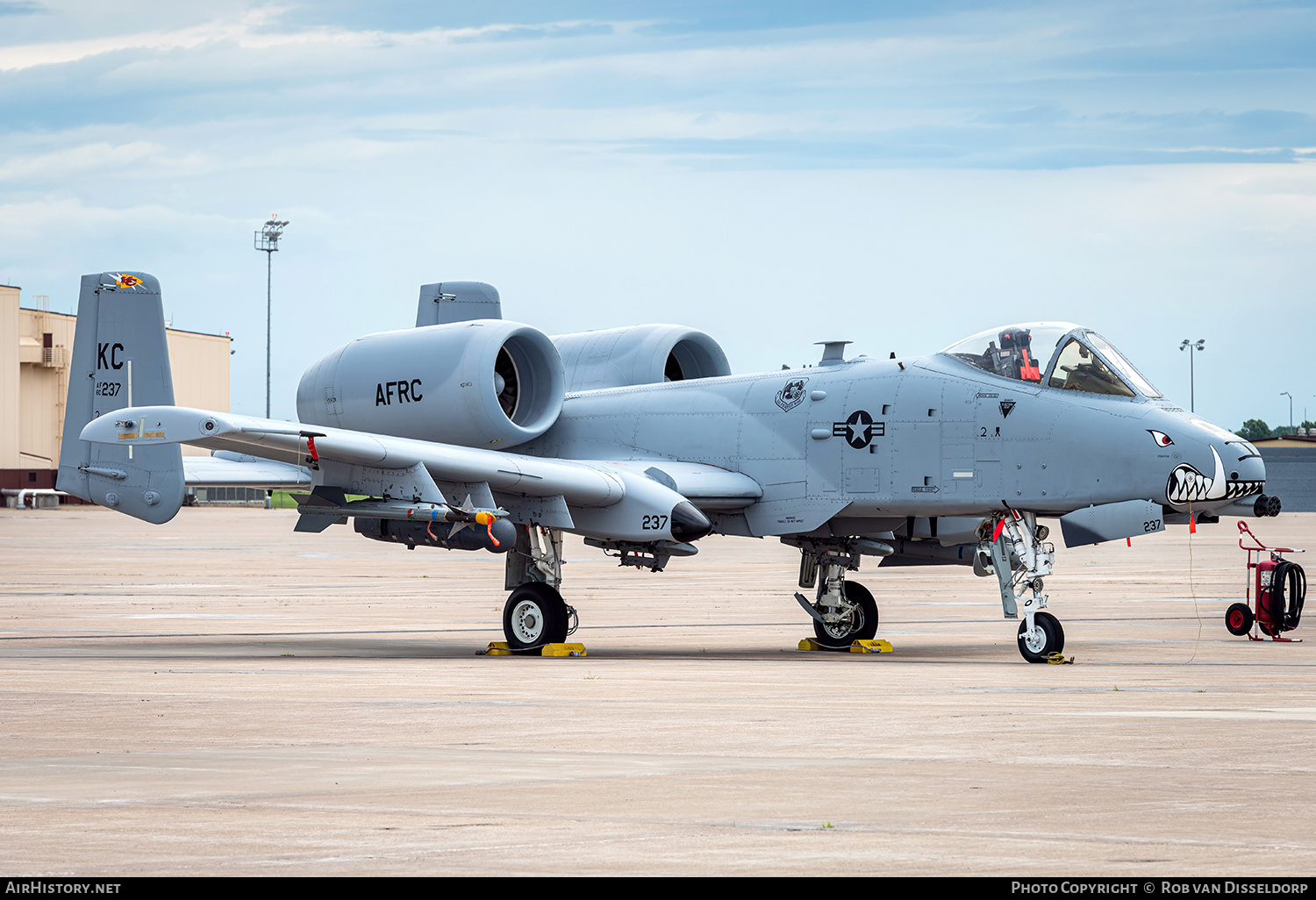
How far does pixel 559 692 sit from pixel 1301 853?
7.61 meters

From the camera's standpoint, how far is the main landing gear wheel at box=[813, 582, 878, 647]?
19.7m

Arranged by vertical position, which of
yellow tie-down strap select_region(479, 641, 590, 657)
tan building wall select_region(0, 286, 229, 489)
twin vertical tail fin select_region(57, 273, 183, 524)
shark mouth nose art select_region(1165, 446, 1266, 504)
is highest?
tan building wall select_region(0, 286, 229, 489)

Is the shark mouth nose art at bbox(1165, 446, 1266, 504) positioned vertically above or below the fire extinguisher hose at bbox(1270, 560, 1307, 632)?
above

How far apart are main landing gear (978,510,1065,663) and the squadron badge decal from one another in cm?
279

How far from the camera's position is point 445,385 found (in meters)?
19.7

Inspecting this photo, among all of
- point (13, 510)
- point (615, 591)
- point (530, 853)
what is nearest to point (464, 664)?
point (530, 853)

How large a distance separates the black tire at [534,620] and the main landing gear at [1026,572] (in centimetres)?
471

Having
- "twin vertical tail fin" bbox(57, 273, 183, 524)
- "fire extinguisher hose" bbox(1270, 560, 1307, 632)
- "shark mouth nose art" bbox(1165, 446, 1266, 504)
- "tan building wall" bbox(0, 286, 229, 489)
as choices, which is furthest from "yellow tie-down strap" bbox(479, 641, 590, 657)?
"tan building wall" bbox(0, 286, 229, 489)

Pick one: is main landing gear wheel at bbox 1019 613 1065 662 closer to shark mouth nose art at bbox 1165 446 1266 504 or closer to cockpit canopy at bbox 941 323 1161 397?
shark mouth nose art at bbox 1165 446 1266 504

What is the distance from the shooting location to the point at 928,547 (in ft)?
64.5

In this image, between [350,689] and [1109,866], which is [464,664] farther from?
[1109,866]

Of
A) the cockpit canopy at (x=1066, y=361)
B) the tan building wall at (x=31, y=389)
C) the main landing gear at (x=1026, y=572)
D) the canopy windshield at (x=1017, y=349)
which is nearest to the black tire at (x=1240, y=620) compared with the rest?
the main landing gear at (x=1026, y=572)

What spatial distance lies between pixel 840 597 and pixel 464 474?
5223mm

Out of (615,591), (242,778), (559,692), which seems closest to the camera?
(242,778)
